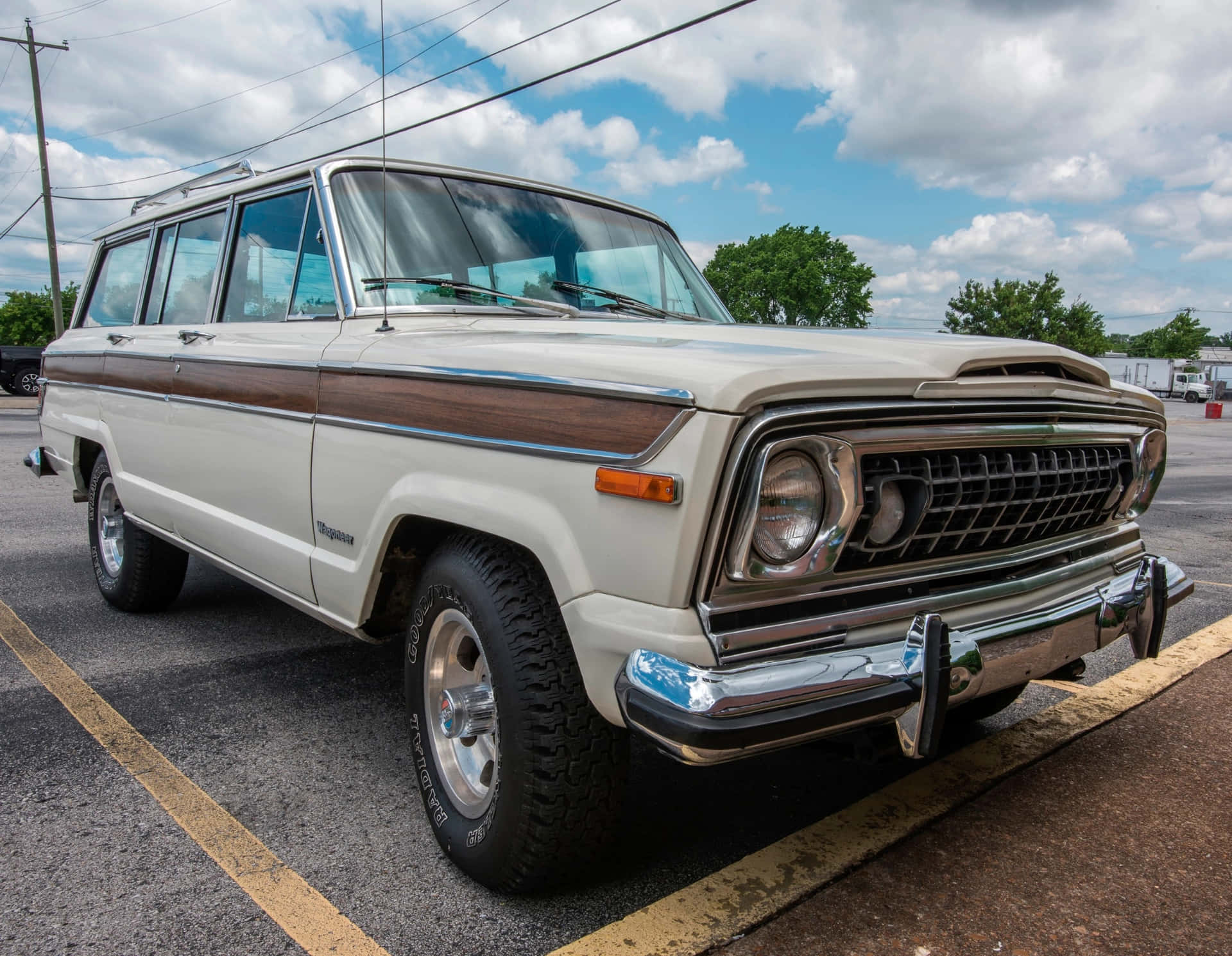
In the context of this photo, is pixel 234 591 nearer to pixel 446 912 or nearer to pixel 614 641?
pixel 446 912

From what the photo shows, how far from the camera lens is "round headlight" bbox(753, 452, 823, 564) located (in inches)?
71.3

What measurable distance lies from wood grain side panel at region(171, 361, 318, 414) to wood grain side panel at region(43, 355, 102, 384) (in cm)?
118

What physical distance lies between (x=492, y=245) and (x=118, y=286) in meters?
2.74

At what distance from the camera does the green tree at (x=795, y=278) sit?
2518 inches

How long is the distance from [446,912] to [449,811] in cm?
25

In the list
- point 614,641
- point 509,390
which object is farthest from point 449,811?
point 509,390

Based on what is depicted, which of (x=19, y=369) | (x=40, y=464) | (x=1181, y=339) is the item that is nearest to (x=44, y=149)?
(x=19, y=369)

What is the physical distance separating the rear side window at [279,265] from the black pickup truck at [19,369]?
21911 millimetres

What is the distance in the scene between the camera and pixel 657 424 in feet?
5.85

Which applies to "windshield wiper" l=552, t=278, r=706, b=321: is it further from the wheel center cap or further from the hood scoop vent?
the wheel center cap

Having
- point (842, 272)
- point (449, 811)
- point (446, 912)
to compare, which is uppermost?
point (842, 272)

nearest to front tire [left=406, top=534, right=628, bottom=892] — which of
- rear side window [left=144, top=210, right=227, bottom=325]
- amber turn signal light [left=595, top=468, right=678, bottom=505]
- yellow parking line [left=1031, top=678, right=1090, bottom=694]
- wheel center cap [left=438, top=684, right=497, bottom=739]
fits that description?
wheel center cap [left=438, top=684, right=497, bottom=739]

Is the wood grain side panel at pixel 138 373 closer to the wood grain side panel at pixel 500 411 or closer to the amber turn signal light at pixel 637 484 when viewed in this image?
the wood grain side panel at pixel 500 411

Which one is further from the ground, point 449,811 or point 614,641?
point 614,641
